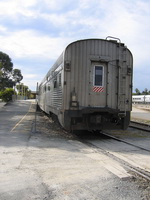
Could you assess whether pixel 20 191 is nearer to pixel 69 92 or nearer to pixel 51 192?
pixel 51 192

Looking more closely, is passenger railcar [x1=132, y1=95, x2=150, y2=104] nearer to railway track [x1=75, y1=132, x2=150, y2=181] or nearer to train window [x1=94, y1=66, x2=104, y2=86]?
train window [x1=94, y1=66, x2=104, y2=86]

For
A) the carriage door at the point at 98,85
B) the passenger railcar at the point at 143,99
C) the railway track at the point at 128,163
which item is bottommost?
the railway track at the point at 128,163

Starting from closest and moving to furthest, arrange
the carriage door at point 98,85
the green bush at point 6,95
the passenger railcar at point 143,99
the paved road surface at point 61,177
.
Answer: the paved road surface at point 61,177 < the carriage door at point 98,85 < the green bush at point 6,95 < the passenger railcar at point 143,99

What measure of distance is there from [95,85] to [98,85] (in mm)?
126

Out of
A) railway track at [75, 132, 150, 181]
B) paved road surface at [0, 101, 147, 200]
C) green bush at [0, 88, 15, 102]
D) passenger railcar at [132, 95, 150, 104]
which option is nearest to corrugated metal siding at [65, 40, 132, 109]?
railway track at [75, 132, 150, 181]

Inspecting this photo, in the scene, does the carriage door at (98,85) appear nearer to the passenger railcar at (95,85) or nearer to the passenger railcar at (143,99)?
the passenger railcar at (95,85)

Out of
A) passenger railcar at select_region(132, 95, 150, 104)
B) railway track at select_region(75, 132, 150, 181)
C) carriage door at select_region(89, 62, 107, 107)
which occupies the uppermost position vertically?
carriage door at select_region(89, 62, 107, 107)

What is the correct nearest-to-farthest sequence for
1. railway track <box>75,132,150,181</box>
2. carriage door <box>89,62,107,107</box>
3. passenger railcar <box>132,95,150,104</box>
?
railway track <box>75,132,150,181</box> → carriage door <box>89,62,107,107</box> → passenger railcar <box>132,95,150,104</box>

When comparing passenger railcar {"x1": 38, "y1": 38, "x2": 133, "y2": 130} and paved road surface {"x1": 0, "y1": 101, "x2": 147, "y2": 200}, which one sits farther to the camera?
passenger railcar {"x1": 38, "y1": 38, "x2": 133, "y2": 130}

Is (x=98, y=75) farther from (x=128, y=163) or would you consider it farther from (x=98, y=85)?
(x=128, y=163)

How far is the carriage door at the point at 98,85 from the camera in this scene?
332 inches

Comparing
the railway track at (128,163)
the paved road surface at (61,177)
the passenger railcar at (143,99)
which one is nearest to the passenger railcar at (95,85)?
the railway track at (128,163)

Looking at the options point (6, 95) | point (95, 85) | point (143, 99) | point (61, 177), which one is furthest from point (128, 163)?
point (143, 99)

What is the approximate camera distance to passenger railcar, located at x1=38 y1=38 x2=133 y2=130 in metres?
8.17
